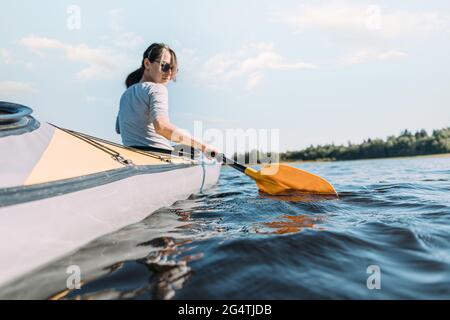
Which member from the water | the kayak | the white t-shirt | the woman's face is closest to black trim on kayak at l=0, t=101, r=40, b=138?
the kayak

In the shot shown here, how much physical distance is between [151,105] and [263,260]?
273 cm

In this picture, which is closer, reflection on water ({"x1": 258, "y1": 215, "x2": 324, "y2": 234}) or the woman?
reflection on water ({"x1": 258, "y1": 215, "x2": 324, "y2": 234})

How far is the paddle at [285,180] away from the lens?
16.2ft

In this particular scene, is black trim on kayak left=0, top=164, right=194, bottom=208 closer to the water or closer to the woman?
the water

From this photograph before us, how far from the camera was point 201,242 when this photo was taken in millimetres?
2371

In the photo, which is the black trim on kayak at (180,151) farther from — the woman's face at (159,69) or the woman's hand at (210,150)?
the woman's face at (159,69)

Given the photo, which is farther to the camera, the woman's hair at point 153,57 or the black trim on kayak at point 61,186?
the woman's hair at point 153,57

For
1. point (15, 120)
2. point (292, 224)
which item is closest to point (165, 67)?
point (15, 120)

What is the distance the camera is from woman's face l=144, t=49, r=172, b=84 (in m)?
4.43

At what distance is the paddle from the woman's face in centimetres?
130

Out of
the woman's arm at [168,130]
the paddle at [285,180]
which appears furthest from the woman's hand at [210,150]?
the woman's arm at [168,130]

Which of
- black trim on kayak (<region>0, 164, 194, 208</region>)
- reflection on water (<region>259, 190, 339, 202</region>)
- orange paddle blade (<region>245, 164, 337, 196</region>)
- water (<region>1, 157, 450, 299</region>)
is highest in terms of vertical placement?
black trim on kayak (<region>0, 164, 194, 208</region>)

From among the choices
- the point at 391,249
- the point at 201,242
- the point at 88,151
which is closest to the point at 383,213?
the point at 391,249

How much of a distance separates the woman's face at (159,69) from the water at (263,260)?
1999 millimetres
